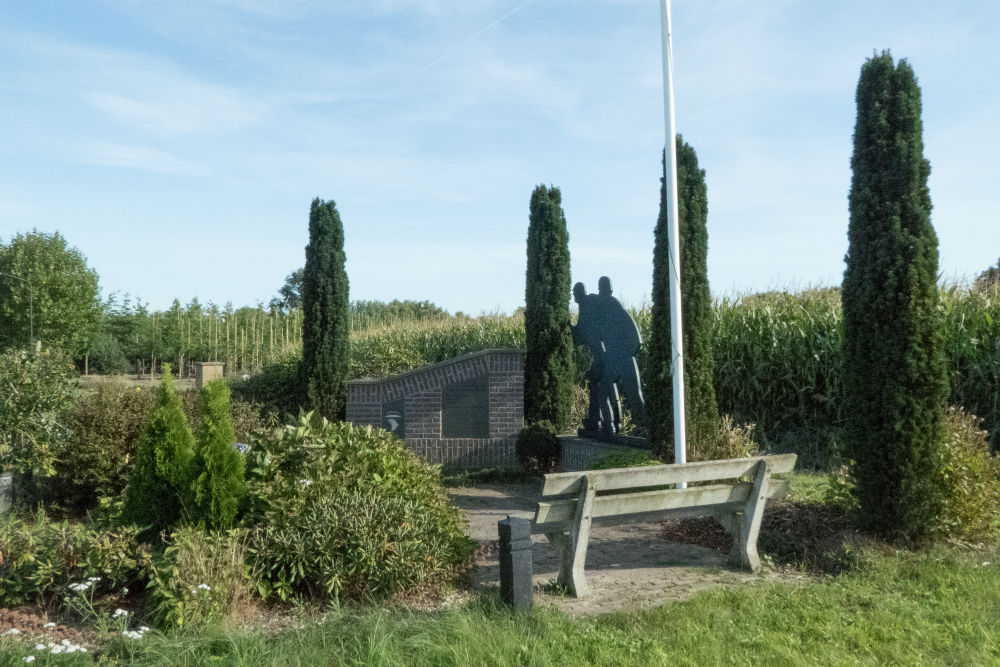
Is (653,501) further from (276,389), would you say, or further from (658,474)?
(276,389)

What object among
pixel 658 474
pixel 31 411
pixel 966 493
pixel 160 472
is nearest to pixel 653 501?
pixel 658 474

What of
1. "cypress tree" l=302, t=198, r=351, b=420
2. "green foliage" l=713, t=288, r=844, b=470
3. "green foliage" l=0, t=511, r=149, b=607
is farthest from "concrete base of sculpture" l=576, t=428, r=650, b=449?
"green foliage" l=0, t=511, r=149, b=607

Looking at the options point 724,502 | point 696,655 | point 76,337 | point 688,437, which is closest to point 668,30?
point 688,437

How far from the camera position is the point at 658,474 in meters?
5.21

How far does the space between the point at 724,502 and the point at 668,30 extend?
5002mm

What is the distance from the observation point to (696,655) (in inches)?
158

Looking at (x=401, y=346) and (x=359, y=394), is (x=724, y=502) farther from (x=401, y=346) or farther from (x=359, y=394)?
(x=401, y=346)

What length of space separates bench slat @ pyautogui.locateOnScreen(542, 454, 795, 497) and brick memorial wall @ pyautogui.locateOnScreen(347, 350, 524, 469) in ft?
19.5

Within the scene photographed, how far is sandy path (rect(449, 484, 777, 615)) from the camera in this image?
196 inches

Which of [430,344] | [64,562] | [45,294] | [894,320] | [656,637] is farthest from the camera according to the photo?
[45,294]

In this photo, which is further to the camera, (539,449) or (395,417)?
(395,417)

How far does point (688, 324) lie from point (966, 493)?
3.23m

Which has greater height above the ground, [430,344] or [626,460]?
[430,344]

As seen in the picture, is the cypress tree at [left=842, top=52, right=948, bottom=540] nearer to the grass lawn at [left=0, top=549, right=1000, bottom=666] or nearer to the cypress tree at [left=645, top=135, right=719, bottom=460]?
the grass lawn at [left=0, top=549, right=1000, bottom=666]
